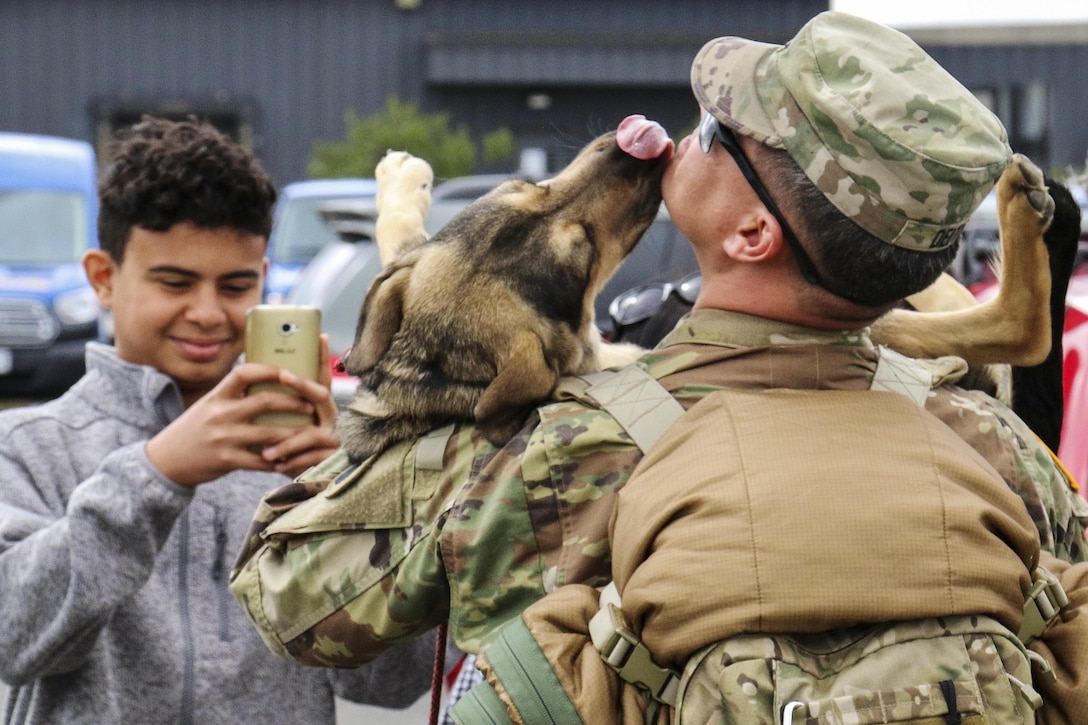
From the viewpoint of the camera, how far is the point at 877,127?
160cm

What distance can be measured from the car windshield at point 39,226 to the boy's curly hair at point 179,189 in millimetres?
12157

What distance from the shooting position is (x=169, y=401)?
2.78 metres

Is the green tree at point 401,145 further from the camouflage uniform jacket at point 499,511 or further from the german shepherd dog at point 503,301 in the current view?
the camouflage uniform jacket at point 499,511

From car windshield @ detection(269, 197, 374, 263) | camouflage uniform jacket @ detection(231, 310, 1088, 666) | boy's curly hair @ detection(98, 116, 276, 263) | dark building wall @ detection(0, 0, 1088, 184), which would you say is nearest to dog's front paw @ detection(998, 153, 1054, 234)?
camouflage uniform jacket @ detection(231, 310, 1088, 666)

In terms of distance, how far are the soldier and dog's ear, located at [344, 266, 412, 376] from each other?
0.19m

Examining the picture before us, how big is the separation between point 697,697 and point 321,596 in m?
0.60

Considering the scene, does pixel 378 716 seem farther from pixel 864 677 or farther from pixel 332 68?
pixel 332 68

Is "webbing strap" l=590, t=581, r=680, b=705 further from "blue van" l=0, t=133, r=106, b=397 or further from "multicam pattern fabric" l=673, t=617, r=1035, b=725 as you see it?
"blue van" l=0, t=133, r=106, b=397

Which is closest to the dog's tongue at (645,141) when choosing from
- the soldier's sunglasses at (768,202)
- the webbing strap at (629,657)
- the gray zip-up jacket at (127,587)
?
the soldier's sunglasses at (768,202)

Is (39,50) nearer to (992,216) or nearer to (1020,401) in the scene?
(992,216)

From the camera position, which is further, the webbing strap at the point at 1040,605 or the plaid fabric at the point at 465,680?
the plaid fabric at the point at 465,680

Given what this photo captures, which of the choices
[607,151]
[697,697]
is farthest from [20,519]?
[697,697]

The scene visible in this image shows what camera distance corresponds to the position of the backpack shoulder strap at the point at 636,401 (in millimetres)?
1709

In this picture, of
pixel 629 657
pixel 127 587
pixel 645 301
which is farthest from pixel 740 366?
pixel 645 301
